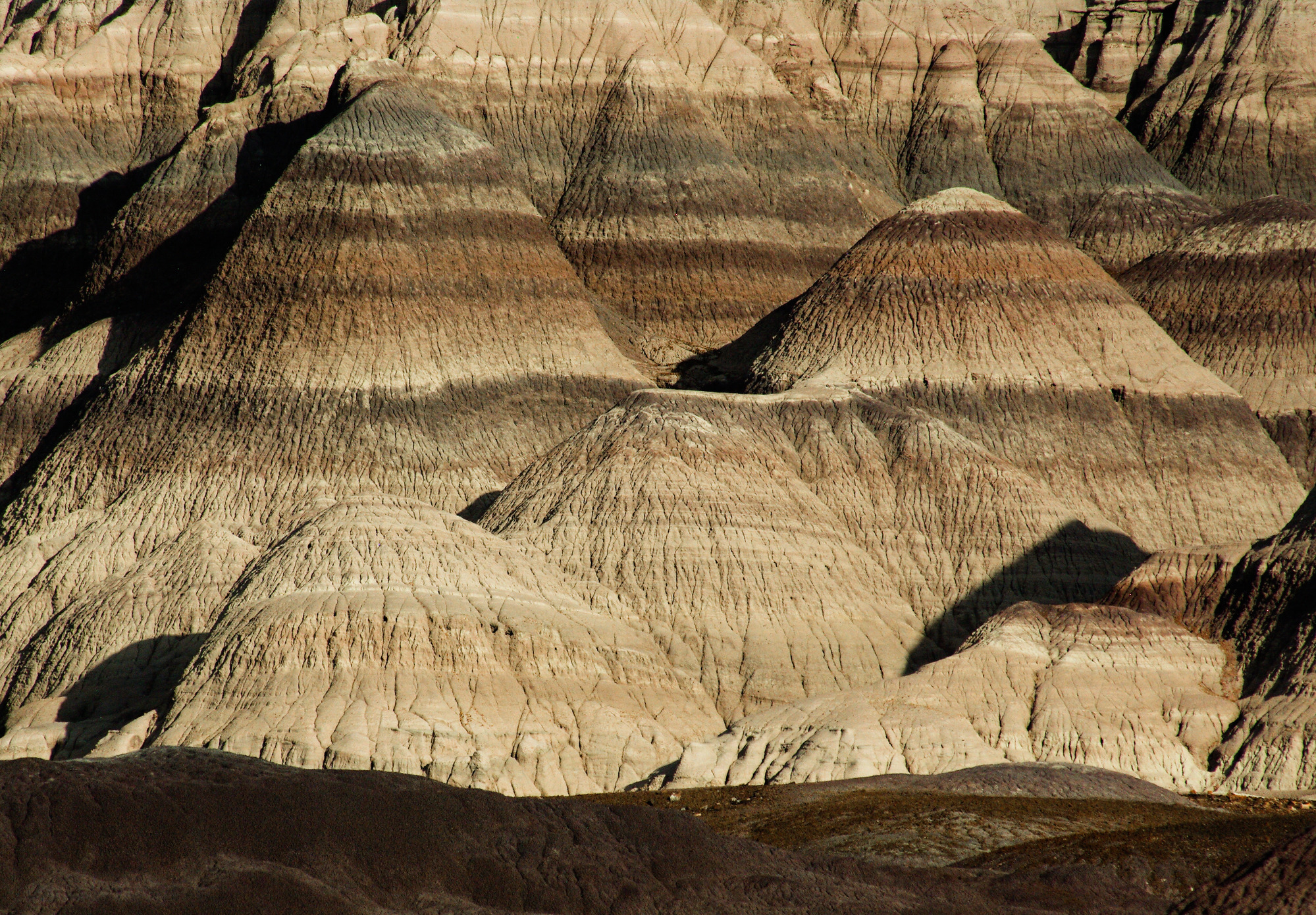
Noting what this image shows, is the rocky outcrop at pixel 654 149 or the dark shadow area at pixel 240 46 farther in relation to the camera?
the dark shadow area at pixel 240 46

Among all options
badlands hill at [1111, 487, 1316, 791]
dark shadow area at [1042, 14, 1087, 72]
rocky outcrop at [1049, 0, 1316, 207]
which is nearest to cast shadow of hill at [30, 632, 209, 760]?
badlands hill at [1111, 487, 1316, 791]

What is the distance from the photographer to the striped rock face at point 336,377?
165 feet

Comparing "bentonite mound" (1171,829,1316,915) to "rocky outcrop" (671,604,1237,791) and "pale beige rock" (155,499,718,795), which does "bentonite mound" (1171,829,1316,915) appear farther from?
"pale beige rock" (155,499,718,795)

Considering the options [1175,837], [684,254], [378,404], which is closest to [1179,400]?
[684,254]

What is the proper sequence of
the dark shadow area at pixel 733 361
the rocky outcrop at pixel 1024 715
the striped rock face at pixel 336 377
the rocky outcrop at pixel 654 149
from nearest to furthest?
the rocky outcrop at pixel 1024 715, the striped rock face at pixel 336 377, the dark shadow area at pixel 733 361, the rocky outcrop at pixel 654 149

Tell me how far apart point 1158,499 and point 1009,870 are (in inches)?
1146

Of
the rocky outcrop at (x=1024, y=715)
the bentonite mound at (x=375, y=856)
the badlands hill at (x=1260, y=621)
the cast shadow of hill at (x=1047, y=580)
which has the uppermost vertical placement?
the bentonite mound at (x=375, y=856)

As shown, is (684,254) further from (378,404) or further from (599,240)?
(378,404)

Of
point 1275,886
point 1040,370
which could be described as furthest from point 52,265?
point 1275,886

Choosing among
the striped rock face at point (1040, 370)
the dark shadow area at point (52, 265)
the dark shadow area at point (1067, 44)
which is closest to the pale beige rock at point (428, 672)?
the striped rock face at point (1040, 370)

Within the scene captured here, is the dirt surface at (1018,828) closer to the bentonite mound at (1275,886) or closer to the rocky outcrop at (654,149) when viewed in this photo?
the bentonite mound at (1275,886)

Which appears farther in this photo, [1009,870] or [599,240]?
[599,240]

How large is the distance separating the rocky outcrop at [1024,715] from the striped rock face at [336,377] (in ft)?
45.1

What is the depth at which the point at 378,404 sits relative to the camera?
52.4 metres
